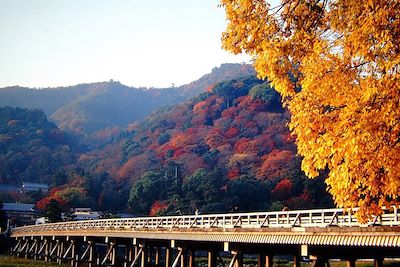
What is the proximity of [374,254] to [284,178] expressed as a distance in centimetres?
4756

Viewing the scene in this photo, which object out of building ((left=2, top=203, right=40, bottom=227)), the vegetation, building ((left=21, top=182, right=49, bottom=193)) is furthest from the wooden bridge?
building ((left=21, top=182, right=49, bottom=193))

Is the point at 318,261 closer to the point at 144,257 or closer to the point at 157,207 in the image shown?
the point at 144,257

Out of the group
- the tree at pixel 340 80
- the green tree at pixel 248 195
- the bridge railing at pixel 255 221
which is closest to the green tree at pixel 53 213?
the bridge railing at pixel 255 221

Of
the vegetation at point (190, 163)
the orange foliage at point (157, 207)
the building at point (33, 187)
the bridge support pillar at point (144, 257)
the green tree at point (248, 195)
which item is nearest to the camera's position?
the bridge support pillar at point (144, 257)

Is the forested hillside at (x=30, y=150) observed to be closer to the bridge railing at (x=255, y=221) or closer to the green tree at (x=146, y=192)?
the green tree at (x=146, y=192)

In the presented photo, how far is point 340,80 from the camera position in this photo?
879 centimetres

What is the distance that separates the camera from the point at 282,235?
726 inches

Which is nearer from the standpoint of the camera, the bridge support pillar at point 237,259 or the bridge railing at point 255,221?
the bridge railing at point 255,221

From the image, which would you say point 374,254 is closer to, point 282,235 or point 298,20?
point 282,235

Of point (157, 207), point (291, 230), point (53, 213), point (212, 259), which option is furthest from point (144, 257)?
point (157, 207)

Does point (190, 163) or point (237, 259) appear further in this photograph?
point (190, 163)

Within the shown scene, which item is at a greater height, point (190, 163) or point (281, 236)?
point (190, 163)

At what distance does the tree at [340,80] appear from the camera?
786cm

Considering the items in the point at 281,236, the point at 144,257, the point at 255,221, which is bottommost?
the point at 144,257
